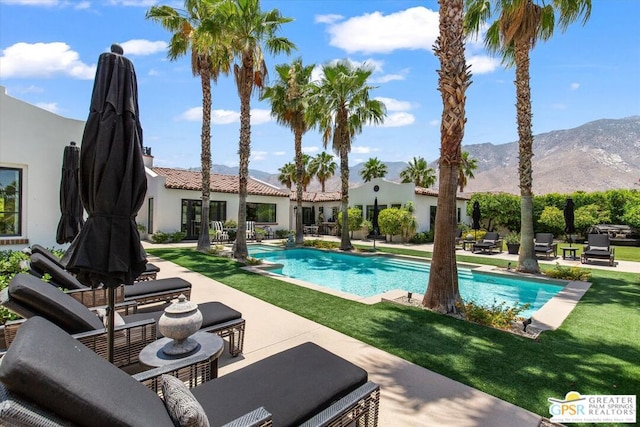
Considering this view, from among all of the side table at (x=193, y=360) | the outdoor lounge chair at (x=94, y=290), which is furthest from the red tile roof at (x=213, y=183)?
the side table at (x=193, y=360)

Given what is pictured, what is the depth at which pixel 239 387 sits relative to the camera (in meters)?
2.78

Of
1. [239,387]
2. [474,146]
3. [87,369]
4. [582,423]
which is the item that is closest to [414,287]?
[582,423]

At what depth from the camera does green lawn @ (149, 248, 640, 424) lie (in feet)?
12.9

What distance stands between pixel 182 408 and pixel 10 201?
11734 millimetres

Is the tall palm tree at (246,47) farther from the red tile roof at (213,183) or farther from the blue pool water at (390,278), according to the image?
the red tile roof at (213,183)

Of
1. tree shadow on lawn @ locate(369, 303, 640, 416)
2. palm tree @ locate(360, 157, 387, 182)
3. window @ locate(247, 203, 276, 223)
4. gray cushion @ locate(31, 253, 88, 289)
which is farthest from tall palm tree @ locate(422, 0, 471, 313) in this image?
palm tree @ locate(360, 157, 387, 182)

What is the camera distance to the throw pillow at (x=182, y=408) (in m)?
1.89

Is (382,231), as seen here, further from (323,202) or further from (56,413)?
(56,413)

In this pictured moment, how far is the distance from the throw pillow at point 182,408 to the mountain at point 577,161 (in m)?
76.0

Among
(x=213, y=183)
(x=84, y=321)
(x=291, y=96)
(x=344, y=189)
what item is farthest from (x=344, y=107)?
(x=84, y=321)

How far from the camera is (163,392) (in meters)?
2.11

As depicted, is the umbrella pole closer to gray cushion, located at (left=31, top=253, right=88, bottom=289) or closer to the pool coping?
gray cushion, located at (left=31, top=253, right=88, bottom=289)

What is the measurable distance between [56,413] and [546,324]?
7431mm

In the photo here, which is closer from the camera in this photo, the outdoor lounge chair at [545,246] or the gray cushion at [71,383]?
the gray cushion at [71,383]
